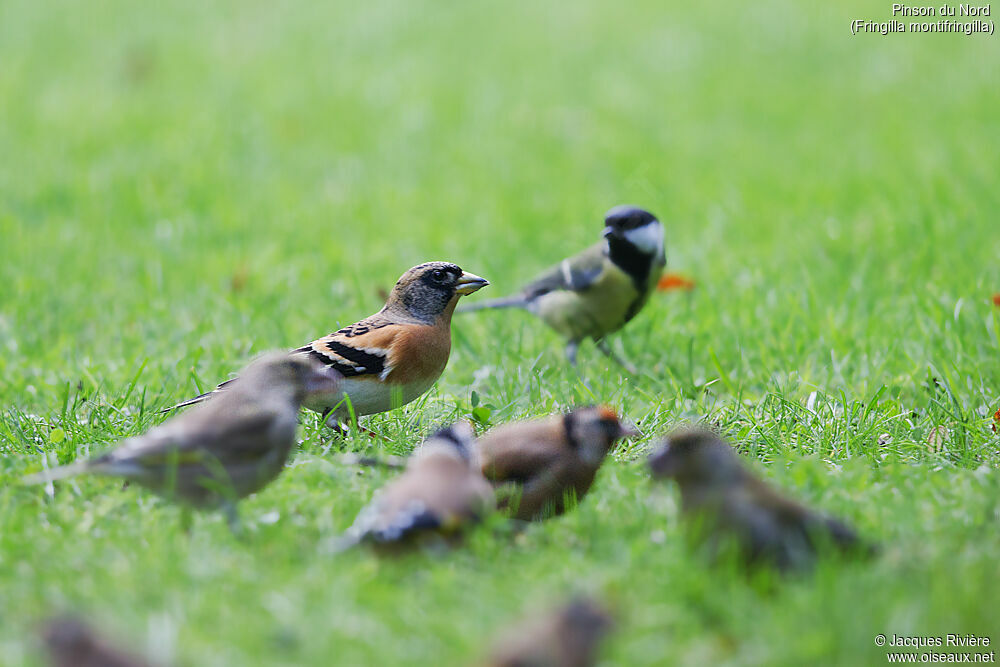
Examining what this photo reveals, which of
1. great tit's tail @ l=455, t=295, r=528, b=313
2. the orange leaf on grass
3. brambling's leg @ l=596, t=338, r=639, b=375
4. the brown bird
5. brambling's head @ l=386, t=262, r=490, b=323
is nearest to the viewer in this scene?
the brown bird

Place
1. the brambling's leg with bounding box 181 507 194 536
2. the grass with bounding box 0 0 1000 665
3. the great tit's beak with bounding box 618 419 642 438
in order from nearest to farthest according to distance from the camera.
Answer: the grass with bounding box 0 0 1000 665
the brambling's leg with bounding box 181 507 194 536
the great tit's beak with bounding box 618 419 642 438

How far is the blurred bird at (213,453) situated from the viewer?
3711 millimetres

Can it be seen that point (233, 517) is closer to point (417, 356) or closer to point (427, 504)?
point (427, 504)

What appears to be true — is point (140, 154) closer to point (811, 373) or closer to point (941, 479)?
point (811, 373)

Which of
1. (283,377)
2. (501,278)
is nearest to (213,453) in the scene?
(283,377)

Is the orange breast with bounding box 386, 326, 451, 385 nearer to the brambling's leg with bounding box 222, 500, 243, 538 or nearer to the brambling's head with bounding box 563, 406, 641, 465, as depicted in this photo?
the brambling's head with bounding box 563, 406, 641, 465

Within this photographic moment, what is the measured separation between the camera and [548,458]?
4078 millimetres

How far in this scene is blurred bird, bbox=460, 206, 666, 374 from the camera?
6.39m

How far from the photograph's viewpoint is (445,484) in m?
3.61

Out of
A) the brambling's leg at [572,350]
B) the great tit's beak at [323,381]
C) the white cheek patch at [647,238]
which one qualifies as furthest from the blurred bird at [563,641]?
the white cheek patch at [647,238]

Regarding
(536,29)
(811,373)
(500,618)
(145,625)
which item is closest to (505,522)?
(500,618)

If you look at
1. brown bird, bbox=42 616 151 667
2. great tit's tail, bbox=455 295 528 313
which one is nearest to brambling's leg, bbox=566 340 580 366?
great tit's tail, bbox=455 295 528 313

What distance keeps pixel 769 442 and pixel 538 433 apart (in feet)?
3.88

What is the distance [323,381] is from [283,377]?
0.39 metres
